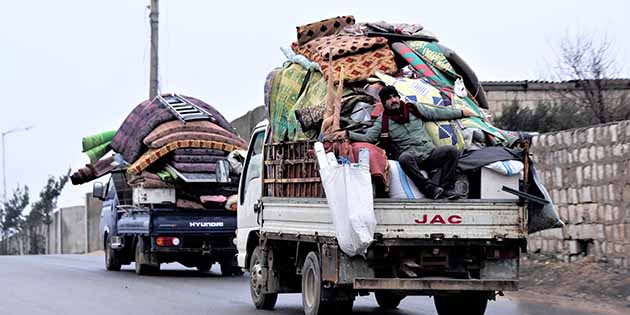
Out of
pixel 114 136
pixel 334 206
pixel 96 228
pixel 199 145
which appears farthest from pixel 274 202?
pixel 96 228

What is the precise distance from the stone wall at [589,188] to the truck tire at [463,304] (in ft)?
14.2

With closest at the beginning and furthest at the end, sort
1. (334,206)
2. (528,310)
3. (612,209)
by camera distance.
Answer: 1. (334,206)
2. (528,310)
3. (612,209)

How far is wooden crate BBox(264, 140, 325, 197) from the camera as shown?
40.3 feet

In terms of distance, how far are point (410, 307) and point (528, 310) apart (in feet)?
5.17

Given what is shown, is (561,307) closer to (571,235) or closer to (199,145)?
(571,235)

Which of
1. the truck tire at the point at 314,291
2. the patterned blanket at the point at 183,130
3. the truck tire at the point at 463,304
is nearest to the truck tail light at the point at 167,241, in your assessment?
the patterned blanket at the point at 183,130

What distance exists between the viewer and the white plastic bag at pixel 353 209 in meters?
10.9

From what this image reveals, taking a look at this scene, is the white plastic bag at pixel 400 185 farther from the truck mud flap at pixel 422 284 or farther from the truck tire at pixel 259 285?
the truck tire at pixel 259 285

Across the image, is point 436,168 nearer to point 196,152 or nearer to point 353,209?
point 353,209

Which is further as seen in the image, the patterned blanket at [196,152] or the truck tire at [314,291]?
the patterned blanket at [196,152]

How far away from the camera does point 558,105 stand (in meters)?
29.8

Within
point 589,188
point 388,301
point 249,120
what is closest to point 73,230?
point 249,120

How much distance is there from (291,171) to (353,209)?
2.25 m

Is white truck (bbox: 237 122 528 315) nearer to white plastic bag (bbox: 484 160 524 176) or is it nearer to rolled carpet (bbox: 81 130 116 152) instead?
white plastic bag (bbox: 484 160 524 176)
